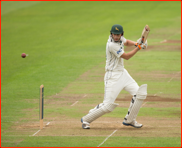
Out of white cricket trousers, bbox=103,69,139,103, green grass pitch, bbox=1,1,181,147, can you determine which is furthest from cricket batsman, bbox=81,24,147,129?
green grass pitch, bbox=1,1,181,147

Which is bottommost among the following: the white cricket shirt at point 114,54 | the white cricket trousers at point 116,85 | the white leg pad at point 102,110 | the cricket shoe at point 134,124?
the cricket shoe at point 134,124

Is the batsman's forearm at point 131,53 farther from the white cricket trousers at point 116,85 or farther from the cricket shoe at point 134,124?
the cricket shoe at point 134,124

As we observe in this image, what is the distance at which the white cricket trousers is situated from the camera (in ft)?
26.7

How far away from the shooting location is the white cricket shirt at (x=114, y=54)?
26.1 ft

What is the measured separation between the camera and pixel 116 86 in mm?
8164

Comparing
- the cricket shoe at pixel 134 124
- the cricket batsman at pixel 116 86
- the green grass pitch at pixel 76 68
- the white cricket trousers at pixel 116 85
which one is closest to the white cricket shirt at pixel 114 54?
the cricket batsman at pixel 116 86

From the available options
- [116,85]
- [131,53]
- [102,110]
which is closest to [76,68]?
[116,85]

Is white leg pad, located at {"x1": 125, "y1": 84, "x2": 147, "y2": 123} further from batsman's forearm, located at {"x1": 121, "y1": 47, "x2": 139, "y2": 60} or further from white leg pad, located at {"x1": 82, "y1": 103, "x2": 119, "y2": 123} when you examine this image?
batsman's forearm, located at {"x1": 121, "y1": 47, "x2": 139, "y2": 60}

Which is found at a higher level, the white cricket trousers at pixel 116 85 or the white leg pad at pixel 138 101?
the white cricket trousers at pixel 116 85

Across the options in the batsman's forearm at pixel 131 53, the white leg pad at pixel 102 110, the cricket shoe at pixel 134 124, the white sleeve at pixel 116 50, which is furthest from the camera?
the cricket shoe at pixel 134 124

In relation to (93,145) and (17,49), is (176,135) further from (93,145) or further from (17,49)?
(17,49)

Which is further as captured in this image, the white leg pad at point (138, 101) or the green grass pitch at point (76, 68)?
the white leg pad at point (138, 101)

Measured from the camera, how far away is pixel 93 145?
7.32 metres

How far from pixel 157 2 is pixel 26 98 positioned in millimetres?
24300
